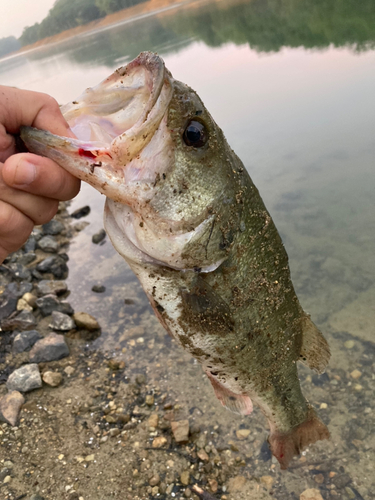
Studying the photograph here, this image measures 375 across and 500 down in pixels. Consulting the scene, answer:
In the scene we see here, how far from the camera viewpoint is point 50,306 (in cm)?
501

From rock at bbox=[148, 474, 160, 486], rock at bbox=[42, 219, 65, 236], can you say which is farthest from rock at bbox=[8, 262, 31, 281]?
rock at bbox=[148, 474, 160, 486]

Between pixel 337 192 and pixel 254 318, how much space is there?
16.2ft

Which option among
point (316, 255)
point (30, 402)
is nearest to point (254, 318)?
point (30, 402)

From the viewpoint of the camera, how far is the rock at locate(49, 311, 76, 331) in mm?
4738

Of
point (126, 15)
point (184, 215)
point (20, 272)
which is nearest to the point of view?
point (184, 215)

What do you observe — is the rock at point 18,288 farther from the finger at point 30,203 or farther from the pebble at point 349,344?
the pebble at point 349,344

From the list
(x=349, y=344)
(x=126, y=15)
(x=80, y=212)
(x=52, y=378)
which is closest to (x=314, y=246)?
(x=349, y=344)

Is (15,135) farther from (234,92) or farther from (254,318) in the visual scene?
(234,92)

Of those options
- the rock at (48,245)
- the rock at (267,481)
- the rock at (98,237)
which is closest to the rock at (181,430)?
the rock at (267,481)

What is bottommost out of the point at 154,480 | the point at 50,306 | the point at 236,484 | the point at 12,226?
the point at 236,484

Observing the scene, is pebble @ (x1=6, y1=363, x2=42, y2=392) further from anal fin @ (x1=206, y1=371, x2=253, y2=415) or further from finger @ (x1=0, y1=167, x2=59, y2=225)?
finger @ (x1=0, y1=167, x2=59, y2=225)

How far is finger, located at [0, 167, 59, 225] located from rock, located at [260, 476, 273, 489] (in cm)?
293

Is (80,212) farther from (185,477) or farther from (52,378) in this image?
(185,477)

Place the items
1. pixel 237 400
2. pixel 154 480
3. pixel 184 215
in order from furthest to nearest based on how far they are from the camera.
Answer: pixel 154 480, pixel 237 400, pixel 184 215
